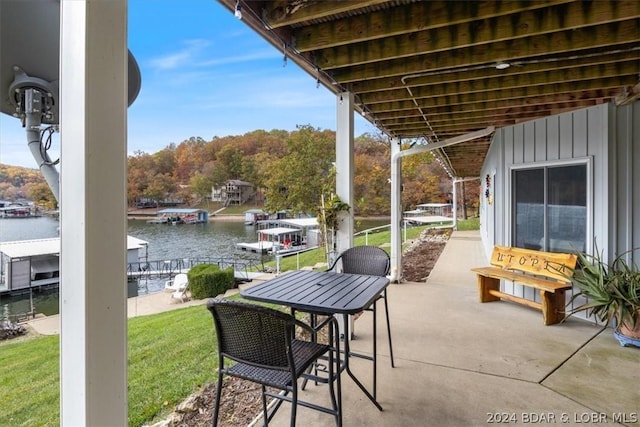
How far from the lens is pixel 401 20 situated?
2.39m

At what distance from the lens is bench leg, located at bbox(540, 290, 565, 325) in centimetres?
367

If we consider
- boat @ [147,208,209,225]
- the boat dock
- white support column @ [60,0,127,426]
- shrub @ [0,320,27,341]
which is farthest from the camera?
boat @ [147,208,209,225]

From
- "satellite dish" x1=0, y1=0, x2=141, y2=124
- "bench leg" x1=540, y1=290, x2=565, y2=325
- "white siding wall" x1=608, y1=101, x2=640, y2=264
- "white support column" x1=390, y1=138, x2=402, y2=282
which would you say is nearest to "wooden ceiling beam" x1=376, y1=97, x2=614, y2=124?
"white siding wall" x1=608, y1=101, x2=640, y2=264

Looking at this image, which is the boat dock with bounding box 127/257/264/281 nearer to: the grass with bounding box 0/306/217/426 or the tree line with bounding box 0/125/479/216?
the tree line with bounding box 0/125/479/216

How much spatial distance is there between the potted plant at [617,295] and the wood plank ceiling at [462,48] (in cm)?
181

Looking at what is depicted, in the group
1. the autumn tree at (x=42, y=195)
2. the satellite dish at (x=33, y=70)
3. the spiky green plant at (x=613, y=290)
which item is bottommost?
the spiky green plant at (x=613, y=290)

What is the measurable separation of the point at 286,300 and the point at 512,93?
11.5 feet

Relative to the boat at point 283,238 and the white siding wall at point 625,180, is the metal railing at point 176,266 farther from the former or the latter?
the white siding wall at point 625,180

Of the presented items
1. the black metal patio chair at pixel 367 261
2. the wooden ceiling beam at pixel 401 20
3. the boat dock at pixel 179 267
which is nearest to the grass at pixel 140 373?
the black metal patio chair at pixel 367 261

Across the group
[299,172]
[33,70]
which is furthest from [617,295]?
[299,172]

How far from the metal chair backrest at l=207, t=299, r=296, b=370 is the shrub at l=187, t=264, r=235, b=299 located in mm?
8445

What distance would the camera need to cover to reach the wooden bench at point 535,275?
3.69 metres

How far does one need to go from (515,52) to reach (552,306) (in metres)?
2.71

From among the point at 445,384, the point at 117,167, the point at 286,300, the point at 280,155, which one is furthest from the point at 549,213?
the point at 280,155
